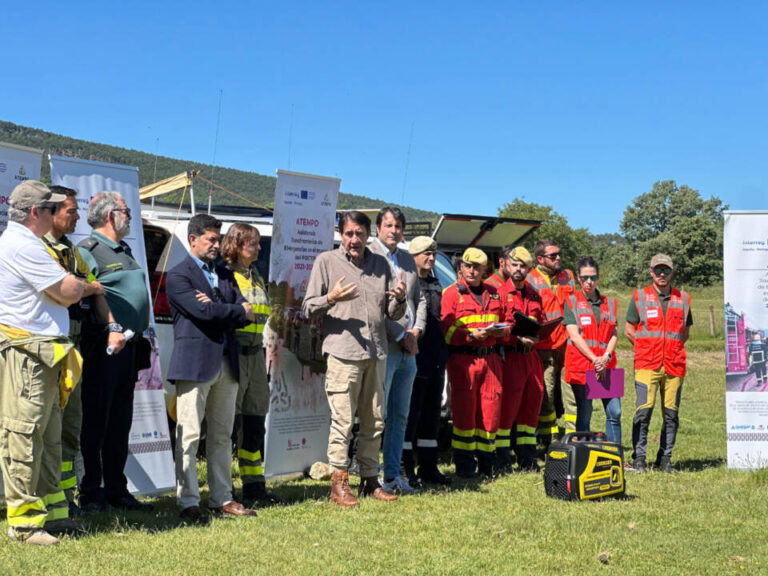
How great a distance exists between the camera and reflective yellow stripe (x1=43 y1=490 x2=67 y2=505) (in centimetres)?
538

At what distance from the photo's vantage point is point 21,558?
189 inches

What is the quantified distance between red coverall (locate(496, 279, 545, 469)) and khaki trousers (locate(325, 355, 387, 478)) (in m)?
1.82

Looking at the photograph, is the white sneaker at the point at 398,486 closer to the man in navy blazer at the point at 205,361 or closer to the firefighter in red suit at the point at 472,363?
the firefighter in red suit at the point at 472,363

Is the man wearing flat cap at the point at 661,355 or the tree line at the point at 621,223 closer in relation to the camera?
the man wearing flat cap at the point at 661,355

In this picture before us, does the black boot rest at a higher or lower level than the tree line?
lower

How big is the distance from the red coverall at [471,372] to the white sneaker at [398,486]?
0.94 m

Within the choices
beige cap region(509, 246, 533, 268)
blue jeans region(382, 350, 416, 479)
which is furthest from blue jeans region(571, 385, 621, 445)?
blue jeans region(382, 350, 416, 479)

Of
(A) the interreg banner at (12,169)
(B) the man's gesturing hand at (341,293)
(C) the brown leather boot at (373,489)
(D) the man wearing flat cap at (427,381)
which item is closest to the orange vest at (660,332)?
(D) the man wearing flat cap at (427,381)

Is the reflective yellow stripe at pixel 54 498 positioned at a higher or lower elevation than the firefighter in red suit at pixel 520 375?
lower

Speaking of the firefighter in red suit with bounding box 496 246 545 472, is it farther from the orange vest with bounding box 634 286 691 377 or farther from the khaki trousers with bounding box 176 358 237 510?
the khaki trousers with bounding box 176 358 237 510

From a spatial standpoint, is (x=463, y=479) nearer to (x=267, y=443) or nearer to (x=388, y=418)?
(x=388, y=418)

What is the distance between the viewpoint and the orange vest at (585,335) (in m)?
8.37

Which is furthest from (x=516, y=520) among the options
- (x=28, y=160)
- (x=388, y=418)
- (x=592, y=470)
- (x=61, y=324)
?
(x=28, y=160)

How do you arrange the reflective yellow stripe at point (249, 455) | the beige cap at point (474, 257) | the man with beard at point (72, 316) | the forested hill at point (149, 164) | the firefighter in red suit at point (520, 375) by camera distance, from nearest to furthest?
the man with beard at point (72, 316), the reflective yellow stripe at point (249, 455), the beige cap at point (474, 257), the firefighter in red suit at point (520, 375), the forested hill at point (149, 164)
